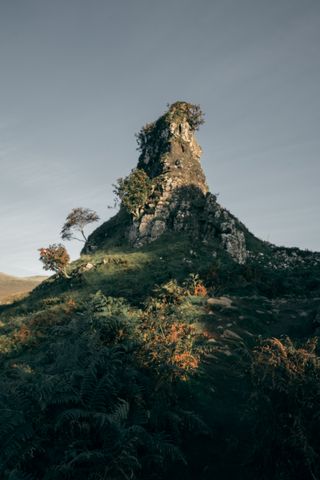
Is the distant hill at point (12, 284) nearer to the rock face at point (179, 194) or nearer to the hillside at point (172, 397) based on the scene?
the rock face at point (179, 194)

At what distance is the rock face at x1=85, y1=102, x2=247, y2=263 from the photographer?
42.1 metres

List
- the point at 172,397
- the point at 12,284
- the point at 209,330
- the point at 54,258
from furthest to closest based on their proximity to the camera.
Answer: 1. the point at 12,284
2. the point at 54,258
3. the point at 209,330
4. the point at 172,397

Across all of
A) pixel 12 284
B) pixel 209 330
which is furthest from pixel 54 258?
pixel 12 284

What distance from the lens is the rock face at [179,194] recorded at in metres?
42.1

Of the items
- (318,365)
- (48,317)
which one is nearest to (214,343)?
(318,365)

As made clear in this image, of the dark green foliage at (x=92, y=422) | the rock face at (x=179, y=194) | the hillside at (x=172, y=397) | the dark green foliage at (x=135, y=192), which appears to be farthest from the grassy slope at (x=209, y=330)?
the dark green foliage at (x=135, y=192)

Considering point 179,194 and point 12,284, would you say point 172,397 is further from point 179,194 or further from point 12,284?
point 12,284

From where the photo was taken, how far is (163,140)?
187 feet

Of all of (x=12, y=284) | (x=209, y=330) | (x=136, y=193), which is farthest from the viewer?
(x=12, y=284)

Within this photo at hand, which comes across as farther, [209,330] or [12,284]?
[12,284]

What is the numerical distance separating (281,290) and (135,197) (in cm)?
2828

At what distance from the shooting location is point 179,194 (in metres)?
47.7

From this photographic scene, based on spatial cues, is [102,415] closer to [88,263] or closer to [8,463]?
[8,463]

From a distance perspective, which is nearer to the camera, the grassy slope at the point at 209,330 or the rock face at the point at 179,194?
the grassy slope at the point at 209,330
